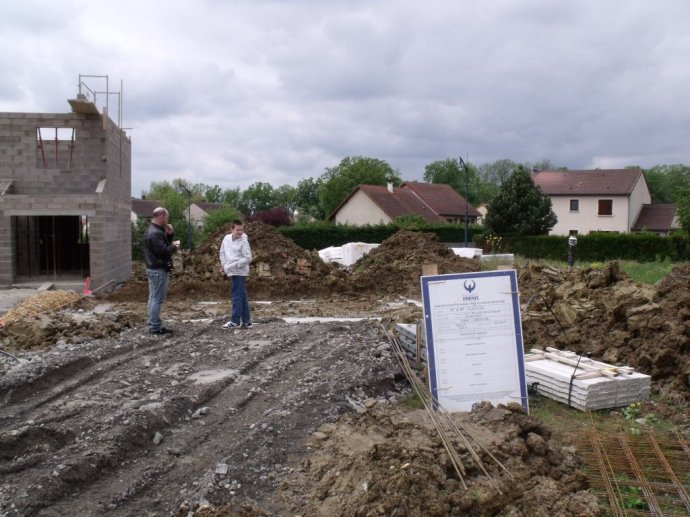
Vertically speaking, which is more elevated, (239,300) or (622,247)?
(622,247)

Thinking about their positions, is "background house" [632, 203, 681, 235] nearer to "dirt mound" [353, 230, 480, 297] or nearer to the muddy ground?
"dirt mound" [353, 230, 480, 297]

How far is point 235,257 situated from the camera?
34.3ft

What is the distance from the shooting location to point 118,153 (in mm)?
19547

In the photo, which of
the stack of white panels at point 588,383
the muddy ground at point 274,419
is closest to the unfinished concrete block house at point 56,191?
the muddy ground at point 274,419

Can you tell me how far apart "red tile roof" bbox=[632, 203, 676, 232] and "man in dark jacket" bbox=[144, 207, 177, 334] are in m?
51.1

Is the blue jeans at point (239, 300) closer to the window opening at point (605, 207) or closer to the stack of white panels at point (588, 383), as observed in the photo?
the stack of white panels at point (588, 383)

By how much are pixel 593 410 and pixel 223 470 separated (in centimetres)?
402

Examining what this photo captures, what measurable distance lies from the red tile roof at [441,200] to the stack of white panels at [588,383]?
164 feet

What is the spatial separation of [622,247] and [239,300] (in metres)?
28.7

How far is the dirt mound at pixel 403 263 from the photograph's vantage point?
1883 cm

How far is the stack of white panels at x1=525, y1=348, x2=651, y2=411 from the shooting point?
682cm

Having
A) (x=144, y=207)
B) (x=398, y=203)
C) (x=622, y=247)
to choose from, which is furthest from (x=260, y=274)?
(x=144, y=207)

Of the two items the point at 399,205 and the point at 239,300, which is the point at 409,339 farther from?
the point at 399,205

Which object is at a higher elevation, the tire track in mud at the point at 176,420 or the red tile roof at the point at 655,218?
the red tile roof at the point at 655,218
